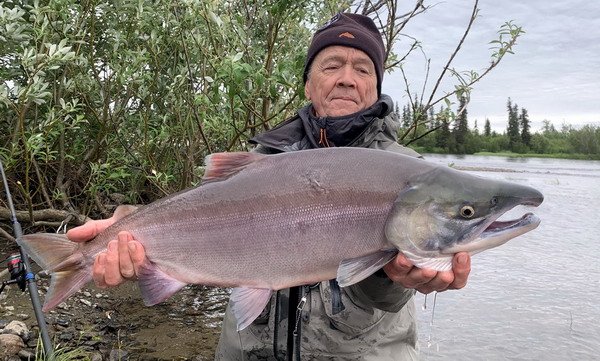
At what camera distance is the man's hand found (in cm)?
255

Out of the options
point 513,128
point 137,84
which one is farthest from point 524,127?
point 137,84

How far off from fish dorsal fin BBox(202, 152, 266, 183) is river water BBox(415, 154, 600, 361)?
306cm

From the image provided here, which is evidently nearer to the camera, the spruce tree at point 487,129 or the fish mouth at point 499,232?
the fish mouth at point 499,232

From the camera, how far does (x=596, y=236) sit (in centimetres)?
1550

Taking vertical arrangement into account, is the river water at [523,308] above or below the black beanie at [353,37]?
below

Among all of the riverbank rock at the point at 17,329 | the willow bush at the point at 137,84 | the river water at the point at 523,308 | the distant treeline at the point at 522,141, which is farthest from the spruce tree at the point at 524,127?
the riverbank rock at the point at 17,329

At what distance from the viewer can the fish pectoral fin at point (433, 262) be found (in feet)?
8.45

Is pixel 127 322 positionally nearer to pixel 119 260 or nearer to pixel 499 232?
pixel 119 260

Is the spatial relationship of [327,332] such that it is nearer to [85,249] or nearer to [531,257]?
[85,249]

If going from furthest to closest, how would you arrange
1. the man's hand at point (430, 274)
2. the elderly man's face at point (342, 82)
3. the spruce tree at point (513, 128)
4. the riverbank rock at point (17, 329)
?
the spruce tree at point (513, 128) < the riverbank rock at point (17, 329) < the elderly man's face at point (342, 82) < the man's hand at point (430, 274)

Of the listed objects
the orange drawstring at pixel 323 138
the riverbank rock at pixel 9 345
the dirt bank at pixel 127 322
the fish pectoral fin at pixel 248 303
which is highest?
the orange drawstring at pixel 323 138

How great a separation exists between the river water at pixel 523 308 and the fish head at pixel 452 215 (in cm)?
300

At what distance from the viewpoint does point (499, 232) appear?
250cm

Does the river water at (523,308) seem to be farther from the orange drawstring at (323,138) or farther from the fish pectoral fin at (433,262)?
the fish pectoral fin at (433,262)
